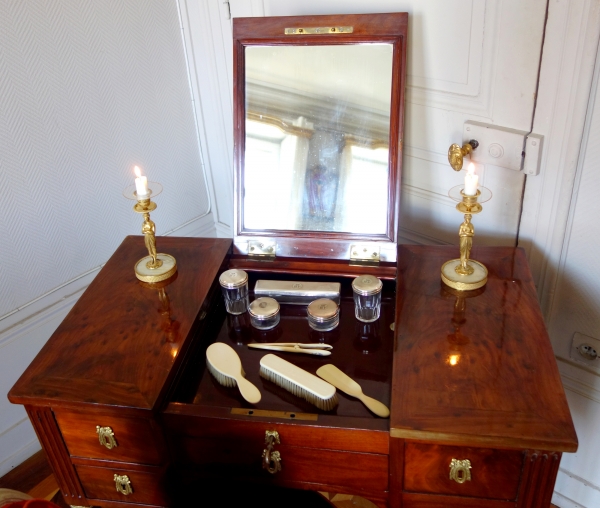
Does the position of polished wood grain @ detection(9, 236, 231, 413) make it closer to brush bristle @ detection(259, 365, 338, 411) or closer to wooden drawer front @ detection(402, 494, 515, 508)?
brush bristle @ detection(259, 365, 338, 411)

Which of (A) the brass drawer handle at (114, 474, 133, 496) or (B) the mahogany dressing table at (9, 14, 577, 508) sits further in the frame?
(A) the brass drawer handle at (114, 474, 133, 496)

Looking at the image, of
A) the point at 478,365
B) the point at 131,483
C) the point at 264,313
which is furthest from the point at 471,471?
the point at 131,483

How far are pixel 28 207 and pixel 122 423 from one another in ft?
1.61

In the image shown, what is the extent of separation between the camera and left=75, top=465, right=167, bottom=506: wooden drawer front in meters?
0.76

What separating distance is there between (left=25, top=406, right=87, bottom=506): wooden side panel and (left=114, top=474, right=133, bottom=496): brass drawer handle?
0.06 metres

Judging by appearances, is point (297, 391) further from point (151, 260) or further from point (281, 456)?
point (151, 260)

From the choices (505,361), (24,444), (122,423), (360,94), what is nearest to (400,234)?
(360,94)

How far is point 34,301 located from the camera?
1.08 metres

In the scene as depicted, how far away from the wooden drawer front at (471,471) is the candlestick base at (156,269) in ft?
1.35

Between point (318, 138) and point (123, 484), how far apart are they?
0.54m

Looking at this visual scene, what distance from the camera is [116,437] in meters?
0.73

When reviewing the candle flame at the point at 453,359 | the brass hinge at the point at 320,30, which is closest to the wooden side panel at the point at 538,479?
the candle flame at the point at 453,359

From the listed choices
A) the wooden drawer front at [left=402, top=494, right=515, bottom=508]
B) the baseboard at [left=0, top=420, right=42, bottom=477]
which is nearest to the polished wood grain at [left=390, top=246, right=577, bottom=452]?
the wooden drawer front at [left=402, top=494, right=515, bottom=508]

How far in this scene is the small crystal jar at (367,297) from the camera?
0.80m
